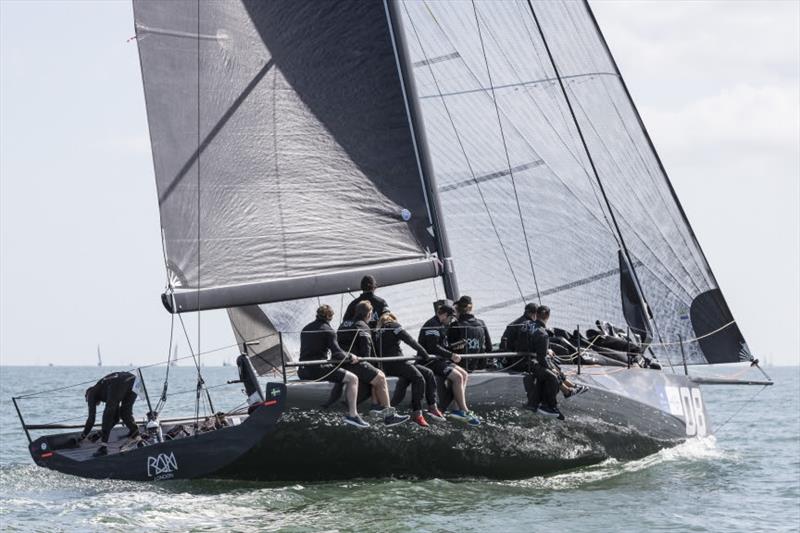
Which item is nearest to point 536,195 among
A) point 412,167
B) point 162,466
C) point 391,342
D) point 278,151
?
point 412,167

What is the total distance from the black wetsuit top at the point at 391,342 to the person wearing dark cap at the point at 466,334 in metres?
0.67

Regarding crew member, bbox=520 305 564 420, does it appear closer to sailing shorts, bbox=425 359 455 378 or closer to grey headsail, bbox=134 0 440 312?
sailing shorts, bbox=425 359 455 378

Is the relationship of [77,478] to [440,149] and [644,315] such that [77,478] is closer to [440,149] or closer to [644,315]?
[440,149]

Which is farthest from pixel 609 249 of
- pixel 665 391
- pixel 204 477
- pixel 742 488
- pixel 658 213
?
pixel 204 477

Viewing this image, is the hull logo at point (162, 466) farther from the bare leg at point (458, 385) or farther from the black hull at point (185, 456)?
the bare leg at point (458, 385)

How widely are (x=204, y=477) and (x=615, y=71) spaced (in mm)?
8370

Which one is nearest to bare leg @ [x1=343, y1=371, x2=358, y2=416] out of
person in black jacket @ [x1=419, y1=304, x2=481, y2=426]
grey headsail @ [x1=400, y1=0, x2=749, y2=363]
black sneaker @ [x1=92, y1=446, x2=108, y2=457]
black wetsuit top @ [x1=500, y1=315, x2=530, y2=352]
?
person in black jacket @ [x1=419, y1=304, x2=481, y2=426]

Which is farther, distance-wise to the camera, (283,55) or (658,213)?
(658,213)

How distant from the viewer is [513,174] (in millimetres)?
16922

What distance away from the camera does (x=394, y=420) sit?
12.6 m

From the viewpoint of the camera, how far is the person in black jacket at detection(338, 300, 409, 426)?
12.4 metres

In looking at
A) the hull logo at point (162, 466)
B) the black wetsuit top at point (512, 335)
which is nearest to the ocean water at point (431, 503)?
the hull logo at point (162, 466)

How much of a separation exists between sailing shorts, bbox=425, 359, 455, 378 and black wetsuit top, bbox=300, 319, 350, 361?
1.13 meters

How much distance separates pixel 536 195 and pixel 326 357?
5.34m
